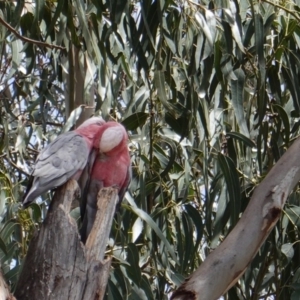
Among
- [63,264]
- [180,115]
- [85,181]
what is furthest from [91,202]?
[180,115]

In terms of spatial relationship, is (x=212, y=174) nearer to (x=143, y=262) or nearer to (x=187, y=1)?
(x=143, y=262)

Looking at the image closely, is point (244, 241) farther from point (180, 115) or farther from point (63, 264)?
point (180, 115)

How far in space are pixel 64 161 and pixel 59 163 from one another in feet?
0.03

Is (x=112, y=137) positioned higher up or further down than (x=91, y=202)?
Result: higher up

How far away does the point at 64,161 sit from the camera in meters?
1.76

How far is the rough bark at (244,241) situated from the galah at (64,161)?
302 millimetres

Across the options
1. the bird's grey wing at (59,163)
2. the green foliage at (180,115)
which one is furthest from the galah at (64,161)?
the green foliage at (180,115)

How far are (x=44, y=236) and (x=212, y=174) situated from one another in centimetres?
108

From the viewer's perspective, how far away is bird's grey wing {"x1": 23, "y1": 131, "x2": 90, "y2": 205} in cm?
173

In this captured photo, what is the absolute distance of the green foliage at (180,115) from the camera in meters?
2.09

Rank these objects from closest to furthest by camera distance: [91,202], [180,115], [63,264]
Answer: [63,264]
[91,202]
[180,115]

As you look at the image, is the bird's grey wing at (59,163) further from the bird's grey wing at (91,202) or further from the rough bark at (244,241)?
the rough bark at (244,241)

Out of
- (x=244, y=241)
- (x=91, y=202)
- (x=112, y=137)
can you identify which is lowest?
(x=244, y=241)

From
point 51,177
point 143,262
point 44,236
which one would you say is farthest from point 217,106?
point 44,236
